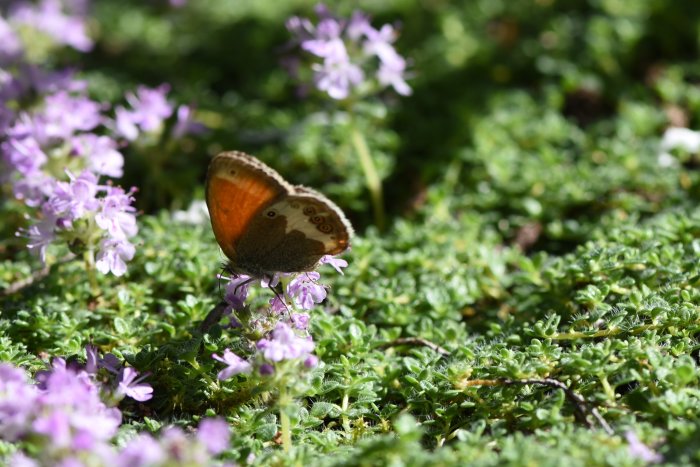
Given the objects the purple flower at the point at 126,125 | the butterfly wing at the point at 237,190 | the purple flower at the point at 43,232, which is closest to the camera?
the butterfly wing at the point at 237,190

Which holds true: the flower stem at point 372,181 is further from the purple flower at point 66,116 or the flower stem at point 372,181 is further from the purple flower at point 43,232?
the purple flower at point 43,232

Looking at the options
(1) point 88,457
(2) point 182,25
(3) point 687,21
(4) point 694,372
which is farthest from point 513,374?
(2) point 182,25

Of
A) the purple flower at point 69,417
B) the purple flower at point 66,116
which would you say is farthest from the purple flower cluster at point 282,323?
the purple flower at point 66,116

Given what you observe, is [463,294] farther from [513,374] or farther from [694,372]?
[694,372]

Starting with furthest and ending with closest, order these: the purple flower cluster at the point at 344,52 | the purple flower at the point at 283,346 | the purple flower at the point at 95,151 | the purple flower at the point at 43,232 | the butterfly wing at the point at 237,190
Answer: the purple flower cluster at the point at 344,52 → the purple flower at the point at 95,151 → the purple flower at the point at 43,232 → the butterfly wing at the point at 237,190 → the purple flower at the point at 283,346

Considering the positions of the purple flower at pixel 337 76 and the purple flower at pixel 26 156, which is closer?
the purple flower at pixel 26 156

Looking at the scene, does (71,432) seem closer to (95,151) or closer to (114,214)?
(114,214)
